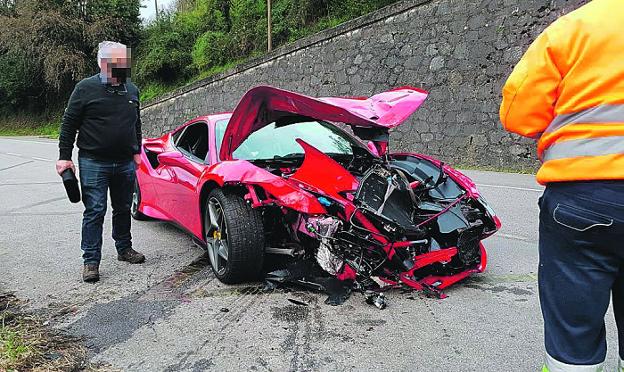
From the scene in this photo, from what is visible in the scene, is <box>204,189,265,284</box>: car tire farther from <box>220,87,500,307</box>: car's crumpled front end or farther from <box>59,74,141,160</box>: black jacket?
<box>59,74,141,160</box>: black jacket

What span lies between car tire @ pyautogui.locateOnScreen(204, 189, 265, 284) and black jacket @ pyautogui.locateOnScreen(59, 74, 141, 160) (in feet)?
2.99

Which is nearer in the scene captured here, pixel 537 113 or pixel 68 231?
pixel 537 113

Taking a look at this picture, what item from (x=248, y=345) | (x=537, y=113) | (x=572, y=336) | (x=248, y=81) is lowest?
(x=248, y=345)

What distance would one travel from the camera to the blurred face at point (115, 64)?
3889 millimetres

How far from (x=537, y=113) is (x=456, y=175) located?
8.13ft

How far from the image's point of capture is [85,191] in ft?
13.2

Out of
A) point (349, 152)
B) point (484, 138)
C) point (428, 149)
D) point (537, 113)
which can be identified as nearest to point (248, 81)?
point (428, 149)

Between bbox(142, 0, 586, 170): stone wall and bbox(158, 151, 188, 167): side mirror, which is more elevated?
bbox(142, 0, 586, 170): stone wall

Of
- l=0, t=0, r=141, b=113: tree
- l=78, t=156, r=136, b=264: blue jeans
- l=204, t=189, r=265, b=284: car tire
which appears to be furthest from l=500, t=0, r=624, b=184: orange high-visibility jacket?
l=0, t=0, r=141, b=113: tree

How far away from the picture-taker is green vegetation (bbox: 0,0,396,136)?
20.7m

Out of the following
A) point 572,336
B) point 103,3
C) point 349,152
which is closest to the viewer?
point 572,336

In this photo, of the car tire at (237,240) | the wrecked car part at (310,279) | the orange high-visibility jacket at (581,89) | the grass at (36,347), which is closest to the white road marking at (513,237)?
the wrecked car part at (310,279)

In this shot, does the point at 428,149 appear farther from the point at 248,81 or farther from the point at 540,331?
the point at 540,331

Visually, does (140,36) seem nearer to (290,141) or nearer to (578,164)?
(290,141)
